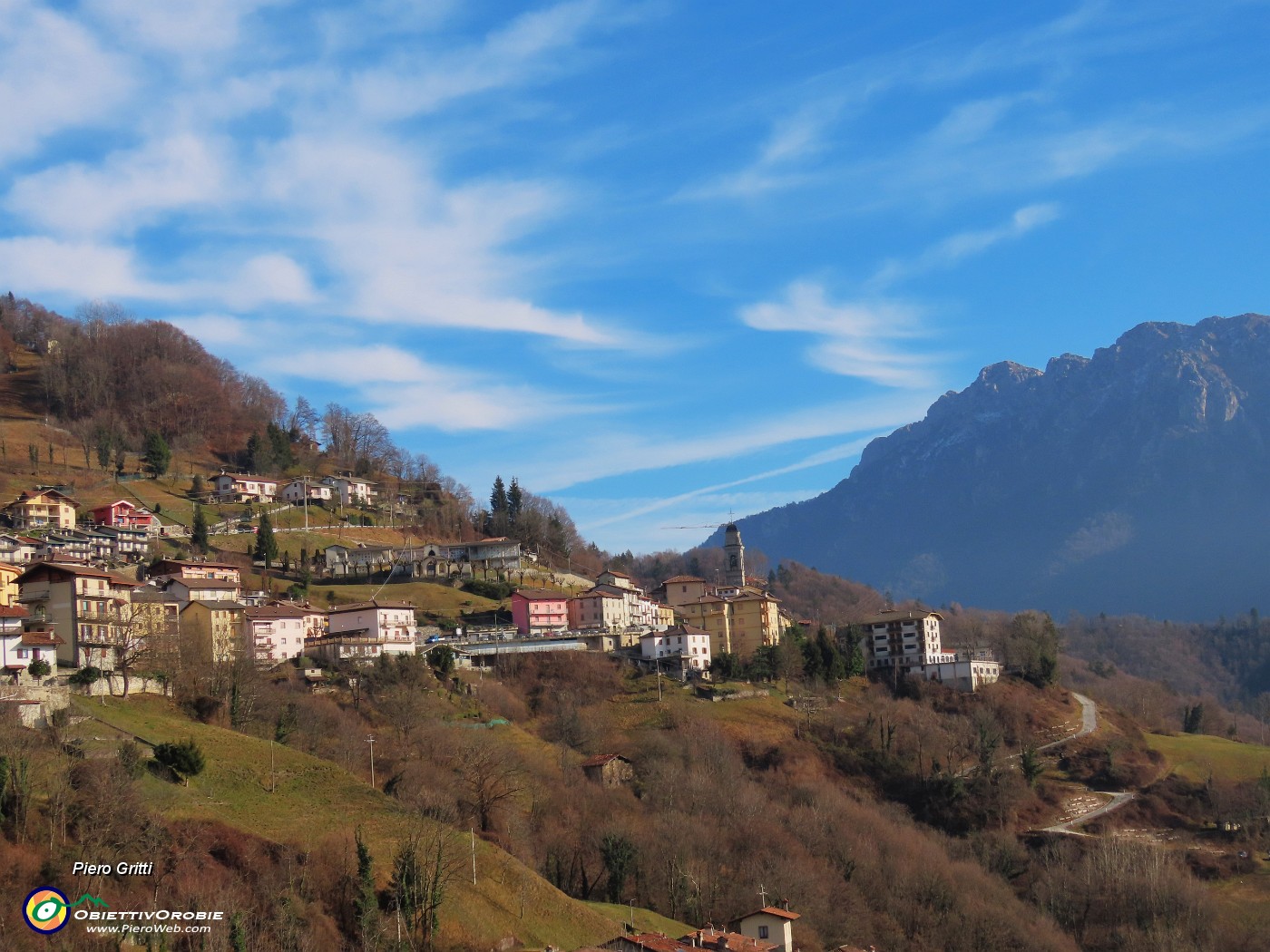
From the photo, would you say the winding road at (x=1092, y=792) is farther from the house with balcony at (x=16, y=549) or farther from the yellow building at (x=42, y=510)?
the yellow building at (x=42, y=510)

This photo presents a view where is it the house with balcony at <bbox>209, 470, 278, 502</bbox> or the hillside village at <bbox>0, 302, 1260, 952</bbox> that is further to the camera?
the house with balcony at <bbox>209, 470, 278, 502</bbox>

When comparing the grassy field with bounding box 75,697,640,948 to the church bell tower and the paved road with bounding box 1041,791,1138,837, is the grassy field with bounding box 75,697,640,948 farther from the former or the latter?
the church bell tower

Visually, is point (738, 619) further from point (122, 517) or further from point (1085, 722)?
point (122, 517)

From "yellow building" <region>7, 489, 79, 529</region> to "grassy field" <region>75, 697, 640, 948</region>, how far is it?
2150 inches

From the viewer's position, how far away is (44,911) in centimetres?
3691

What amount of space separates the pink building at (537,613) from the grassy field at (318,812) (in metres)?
43.7

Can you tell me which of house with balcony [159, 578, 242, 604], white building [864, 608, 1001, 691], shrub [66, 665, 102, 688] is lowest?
white building [864, 608, 1001, 691]

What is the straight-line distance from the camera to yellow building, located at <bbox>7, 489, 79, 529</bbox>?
10656 centimetres

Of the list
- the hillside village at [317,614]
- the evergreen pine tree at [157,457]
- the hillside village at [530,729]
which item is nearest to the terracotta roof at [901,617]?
the hillside village at [317,614]

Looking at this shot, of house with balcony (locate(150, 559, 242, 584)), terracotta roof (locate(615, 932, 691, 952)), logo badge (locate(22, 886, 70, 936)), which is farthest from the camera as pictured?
house with balcony (locate(150, 559, 242, 584))

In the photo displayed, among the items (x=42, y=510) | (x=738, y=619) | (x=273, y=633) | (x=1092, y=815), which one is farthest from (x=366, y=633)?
(x=1092, y=815)

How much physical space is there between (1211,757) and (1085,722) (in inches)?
365

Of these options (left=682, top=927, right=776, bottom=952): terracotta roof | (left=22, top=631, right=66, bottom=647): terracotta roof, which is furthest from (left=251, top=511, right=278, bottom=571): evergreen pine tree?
(left=682, top=927, right=776, bottom=952): terracotta roof

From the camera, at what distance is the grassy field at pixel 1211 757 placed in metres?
99.2
